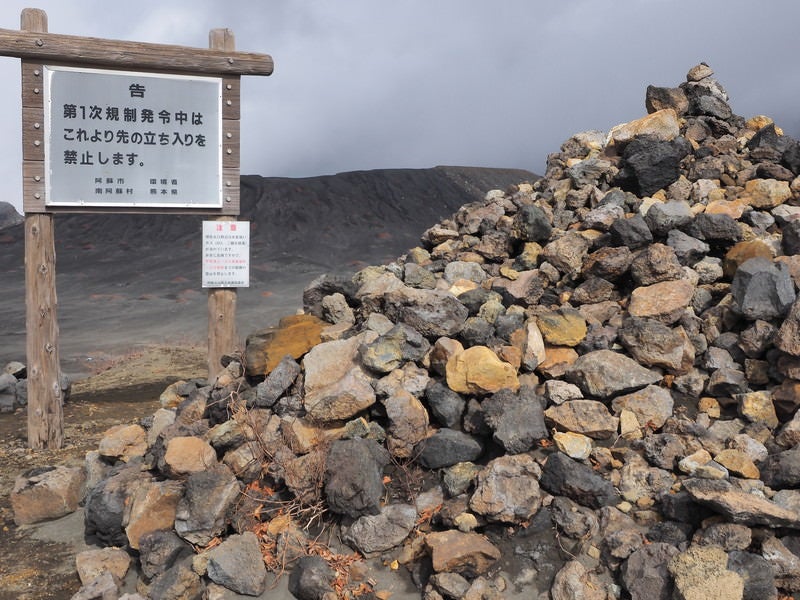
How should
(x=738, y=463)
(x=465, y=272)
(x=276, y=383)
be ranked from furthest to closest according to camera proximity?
(x=465, y=272)
(x=276, y=383)
(x=738, y=463)

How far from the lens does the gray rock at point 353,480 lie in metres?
Result: 4.29

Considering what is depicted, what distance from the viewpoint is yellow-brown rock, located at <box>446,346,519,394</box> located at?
15.7ft

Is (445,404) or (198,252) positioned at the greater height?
(198,252)

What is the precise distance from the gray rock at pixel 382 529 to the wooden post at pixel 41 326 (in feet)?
14.6

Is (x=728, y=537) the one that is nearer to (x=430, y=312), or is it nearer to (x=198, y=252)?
(x=430, y=312)

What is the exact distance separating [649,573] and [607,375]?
4.94ft

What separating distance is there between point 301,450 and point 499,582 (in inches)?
64.9

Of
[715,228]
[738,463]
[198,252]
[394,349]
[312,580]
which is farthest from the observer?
[198,252]

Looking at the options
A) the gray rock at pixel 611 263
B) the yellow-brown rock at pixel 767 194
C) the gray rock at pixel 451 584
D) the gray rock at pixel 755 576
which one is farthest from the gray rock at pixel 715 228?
the gray rock at pixel 451 584

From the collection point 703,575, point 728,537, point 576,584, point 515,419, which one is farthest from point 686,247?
point 576,584

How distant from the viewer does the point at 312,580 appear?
13.0 feet

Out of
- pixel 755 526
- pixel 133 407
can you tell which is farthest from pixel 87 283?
pixel 755 526

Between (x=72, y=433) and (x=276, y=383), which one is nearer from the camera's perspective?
(x=276, y=383)

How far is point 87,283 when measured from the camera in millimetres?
21906
